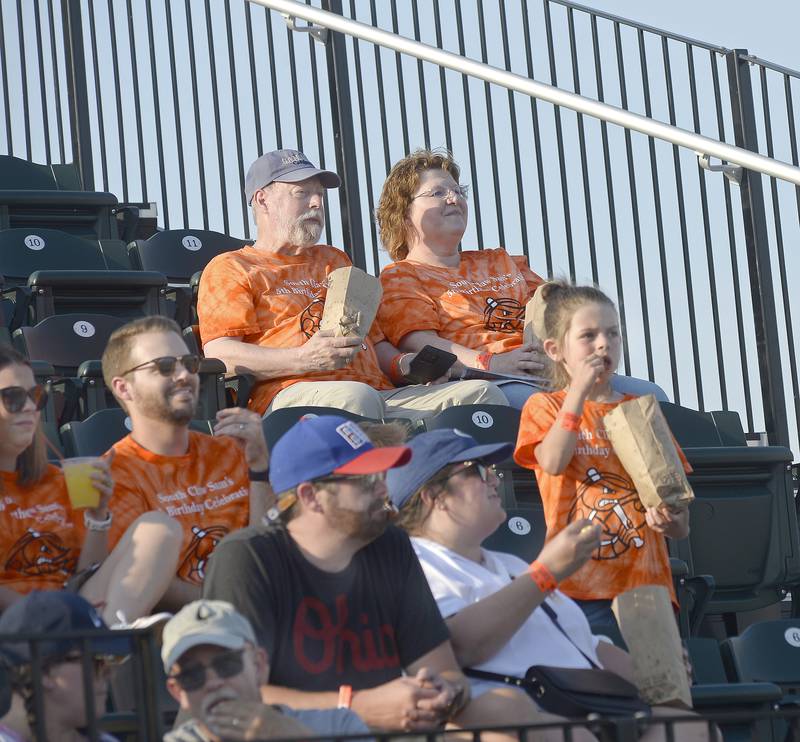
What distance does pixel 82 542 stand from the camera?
399 cm

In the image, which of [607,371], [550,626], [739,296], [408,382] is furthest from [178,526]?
[739,296]

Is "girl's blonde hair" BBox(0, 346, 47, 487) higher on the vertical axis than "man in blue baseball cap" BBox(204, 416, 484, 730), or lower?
higher

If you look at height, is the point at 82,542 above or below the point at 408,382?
below

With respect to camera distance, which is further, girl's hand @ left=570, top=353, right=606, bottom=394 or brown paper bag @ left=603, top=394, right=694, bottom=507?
girl's hand @ left=570, top=353, right=606, bottom=394

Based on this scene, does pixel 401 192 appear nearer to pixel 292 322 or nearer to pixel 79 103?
pixel 292 322

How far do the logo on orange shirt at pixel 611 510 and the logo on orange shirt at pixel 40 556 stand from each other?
52.0 inches

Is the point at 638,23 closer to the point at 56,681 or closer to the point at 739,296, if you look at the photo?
the point at 739,296

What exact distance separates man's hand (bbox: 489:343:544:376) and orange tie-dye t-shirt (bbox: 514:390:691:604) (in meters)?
0.93

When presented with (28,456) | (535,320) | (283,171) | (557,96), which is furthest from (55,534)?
(557,96)

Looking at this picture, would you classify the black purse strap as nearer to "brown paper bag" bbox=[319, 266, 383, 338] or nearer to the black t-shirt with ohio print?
the black t-shirt with ohio print

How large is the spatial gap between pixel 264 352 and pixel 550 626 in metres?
1.83

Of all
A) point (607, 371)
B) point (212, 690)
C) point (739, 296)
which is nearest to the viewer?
point (212, 690)

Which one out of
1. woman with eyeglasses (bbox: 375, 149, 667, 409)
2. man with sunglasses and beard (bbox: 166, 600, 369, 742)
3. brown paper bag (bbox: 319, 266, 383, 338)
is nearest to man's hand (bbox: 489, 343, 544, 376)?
woman with eyeglasses (bbox: 375, 149, 667, 409)

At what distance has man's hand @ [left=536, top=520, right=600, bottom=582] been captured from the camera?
3420mm
